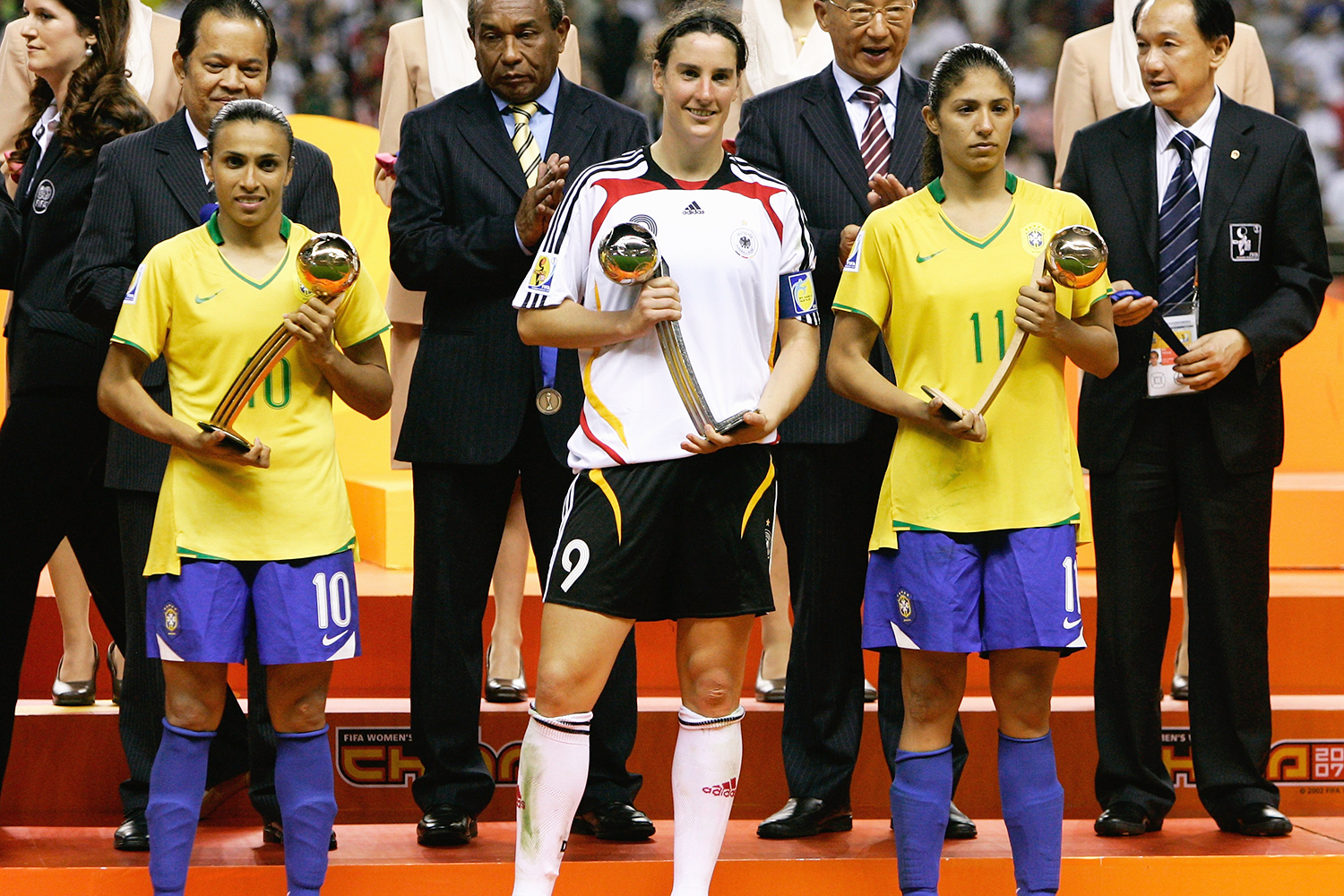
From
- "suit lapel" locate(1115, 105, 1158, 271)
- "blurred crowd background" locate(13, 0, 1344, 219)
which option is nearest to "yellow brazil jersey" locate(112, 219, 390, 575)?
"suit lapel" locate(1115, 105, 1158, 271)

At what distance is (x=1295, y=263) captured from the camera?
11.9 feet

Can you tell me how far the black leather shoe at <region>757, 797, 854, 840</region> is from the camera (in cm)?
348

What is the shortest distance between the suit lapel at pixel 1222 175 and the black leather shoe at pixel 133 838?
2.69m

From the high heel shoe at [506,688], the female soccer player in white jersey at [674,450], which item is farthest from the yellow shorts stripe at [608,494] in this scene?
the high heel shoe at [506,688]

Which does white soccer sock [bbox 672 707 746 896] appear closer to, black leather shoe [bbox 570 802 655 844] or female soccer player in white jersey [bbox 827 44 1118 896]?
female soccer player in white jersey [bbox 827 44 1118 896]

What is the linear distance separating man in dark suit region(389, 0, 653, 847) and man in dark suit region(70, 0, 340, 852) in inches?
10.9

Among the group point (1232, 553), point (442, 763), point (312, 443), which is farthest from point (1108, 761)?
point (312, 443)

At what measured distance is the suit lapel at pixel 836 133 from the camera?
3527mm

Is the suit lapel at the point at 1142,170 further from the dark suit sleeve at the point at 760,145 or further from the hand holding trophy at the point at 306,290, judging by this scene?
the hand holding trophy at the point at 306,290

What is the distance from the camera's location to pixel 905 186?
11.5 ft

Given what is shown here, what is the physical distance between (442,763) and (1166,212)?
2084 mm

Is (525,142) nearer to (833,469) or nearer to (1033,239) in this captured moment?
(833,469)

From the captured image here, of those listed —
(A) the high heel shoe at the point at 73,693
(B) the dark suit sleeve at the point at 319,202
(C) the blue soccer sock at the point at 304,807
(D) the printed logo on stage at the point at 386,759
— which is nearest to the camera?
(C) the blue soccer sock at the point at 304,807

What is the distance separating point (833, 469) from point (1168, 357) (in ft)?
2.65
